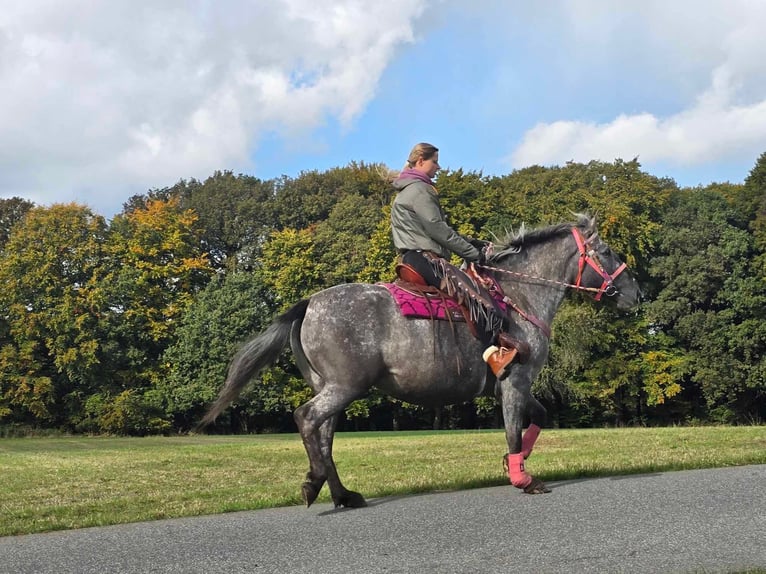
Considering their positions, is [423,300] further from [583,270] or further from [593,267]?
[593,267]

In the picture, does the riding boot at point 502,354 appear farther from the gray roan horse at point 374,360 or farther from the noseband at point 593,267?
the noseband at point 593,267

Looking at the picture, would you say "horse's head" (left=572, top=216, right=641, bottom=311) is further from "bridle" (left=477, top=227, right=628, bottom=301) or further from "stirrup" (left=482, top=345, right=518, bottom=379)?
"stirrup" (left=482, top=345, right=518, bottom=379)

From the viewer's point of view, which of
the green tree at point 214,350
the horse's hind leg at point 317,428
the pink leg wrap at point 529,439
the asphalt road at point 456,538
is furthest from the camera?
the green tree at point 214,350

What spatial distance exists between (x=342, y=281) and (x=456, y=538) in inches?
1873

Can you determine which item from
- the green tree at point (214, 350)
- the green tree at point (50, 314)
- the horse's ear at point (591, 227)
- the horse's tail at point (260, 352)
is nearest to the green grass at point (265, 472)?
the horse's tail at point (260, 352)

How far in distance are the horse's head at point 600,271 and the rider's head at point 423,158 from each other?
2276 mm

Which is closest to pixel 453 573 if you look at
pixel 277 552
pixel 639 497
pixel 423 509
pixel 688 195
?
pixel 277 552

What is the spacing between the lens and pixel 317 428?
8977 millimetres

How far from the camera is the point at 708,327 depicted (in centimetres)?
5075

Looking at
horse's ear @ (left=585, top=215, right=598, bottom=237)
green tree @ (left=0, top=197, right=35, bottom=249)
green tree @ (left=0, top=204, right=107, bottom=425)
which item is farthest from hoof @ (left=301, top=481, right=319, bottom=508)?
green tree @ (left=0, top=197, right=35, bottom=249)

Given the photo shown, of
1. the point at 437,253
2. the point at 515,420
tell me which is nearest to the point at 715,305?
the point at 515,420

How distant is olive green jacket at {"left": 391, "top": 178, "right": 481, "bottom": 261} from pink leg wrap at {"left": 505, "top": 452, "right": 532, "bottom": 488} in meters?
2.50

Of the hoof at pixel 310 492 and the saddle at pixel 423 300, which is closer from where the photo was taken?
the hoof at pixel 310 492

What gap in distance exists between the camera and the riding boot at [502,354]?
948 centimetres
